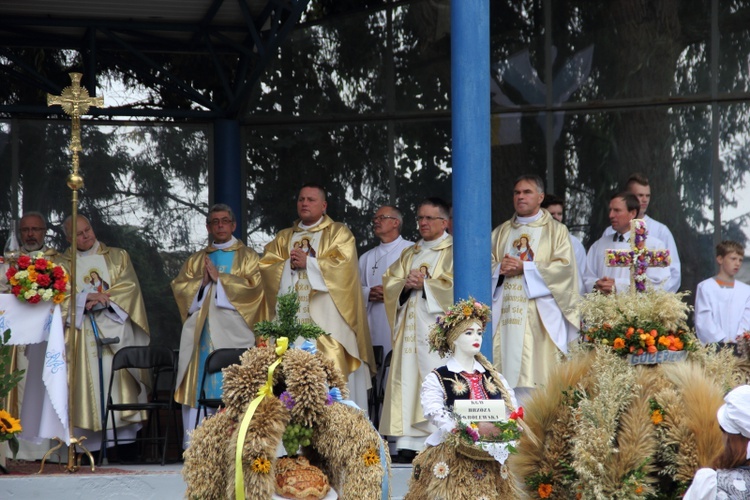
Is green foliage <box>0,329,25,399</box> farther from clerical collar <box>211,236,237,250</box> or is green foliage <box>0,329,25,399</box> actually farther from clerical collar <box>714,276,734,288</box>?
clerical collar <box>714,276,734,288</box>

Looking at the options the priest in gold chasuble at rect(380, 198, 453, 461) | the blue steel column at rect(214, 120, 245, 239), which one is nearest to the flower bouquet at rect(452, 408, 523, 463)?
the priest in gold chasuble at rect(380, 198, 453, 461)

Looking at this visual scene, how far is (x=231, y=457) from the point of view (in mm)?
6453

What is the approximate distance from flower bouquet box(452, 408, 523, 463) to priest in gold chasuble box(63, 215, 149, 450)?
15.1ft

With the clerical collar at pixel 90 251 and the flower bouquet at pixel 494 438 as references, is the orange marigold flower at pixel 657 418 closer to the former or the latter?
the flower bouquet at pixel 494 438

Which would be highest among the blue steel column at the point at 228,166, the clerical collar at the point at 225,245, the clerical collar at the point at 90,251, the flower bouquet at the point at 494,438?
the blue steel column at the point at 228,166

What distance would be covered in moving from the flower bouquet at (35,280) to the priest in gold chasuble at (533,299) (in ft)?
11.7

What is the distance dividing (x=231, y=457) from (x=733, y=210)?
771 centimetres

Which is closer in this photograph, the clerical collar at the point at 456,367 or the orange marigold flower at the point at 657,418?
the orange marigold flower at the point at 657,418

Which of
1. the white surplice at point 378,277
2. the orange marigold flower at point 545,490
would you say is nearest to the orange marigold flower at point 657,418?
the orange marigold flower at point 545,490

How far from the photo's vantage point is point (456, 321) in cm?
777

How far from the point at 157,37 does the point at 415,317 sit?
506 cm

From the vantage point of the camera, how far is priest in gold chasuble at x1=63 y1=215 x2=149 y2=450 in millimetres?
11133

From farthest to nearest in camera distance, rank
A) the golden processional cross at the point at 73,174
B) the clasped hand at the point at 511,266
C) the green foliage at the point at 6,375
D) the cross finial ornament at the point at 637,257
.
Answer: the clasped hand at the point at 511,266, the golden processional cross at the point at 73,174, the green foliage at the point at 6,375, the cross finial ornament at the point at 637,257

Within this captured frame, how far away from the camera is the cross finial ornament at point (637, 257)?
802 cm
